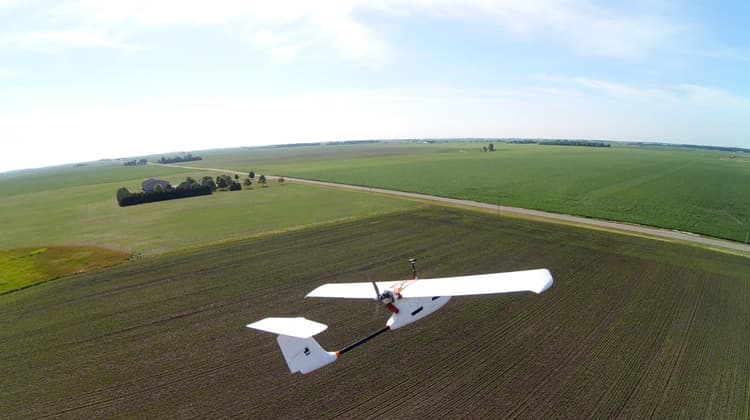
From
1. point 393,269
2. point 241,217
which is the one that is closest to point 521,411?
point 393,269

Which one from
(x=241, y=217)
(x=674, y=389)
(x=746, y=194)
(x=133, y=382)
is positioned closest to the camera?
(x=674, y=389)

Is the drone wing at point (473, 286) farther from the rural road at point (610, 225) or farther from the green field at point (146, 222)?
the rural road at point (610, 225)

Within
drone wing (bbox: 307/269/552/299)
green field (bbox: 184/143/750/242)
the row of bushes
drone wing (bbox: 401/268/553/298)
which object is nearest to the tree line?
the row of bushes

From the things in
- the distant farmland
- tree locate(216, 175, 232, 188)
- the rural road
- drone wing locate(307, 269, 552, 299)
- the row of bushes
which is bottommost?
the distant farmland

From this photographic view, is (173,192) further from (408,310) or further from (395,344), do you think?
(408,310)

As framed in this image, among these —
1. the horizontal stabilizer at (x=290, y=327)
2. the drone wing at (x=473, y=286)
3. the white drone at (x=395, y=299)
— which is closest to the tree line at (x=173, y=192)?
the white drone at (x=395, y=299)

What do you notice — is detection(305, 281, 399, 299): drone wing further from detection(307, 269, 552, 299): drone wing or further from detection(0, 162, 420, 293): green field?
detection(0, 162, 420, 293): green field

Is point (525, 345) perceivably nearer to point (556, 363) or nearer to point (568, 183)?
point (556, 363)
